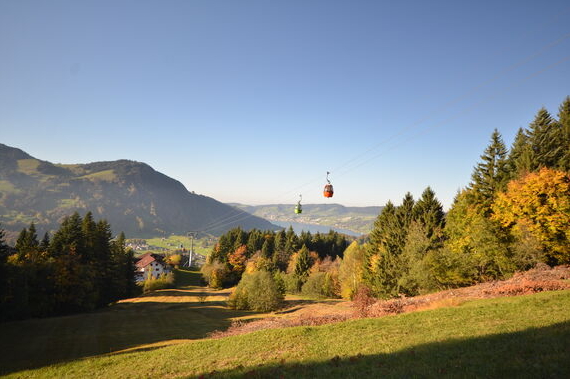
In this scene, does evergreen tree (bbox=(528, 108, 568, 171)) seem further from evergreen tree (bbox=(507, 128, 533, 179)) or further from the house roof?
the house roof

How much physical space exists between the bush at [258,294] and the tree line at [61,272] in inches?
963

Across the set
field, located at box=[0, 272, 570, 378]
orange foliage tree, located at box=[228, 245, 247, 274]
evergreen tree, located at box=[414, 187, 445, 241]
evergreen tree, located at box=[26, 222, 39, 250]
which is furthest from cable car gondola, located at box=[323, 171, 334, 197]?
orange foliage tree, located at box=[228, 245, 247, 274]

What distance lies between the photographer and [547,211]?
27406 mm

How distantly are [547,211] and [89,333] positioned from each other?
2029 inches

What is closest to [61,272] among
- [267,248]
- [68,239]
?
[68,239]

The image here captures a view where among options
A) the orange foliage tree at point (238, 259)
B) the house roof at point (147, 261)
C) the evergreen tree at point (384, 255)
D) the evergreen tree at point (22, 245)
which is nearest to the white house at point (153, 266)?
the house roof at point (147, 261)

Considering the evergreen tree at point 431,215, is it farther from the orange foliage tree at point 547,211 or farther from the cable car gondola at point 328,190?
the cable car gondola at point 328,190

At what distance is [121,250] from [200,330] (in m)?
37.2

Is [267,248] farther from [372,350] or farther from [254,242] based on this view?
[372,350]

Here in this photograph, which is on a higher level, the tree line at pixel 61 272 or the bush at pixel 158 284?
the tree line at pixel 61 272

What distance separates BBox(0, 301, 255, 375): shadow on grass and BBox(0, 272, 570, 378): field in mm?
189

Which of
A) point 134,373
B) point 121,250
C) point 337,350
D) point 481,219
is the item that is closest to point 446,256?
point 481,219

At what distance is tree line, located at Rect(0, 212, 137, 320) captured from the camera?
36.1 meters

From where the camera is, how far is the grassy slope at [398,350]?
28.8 ft
